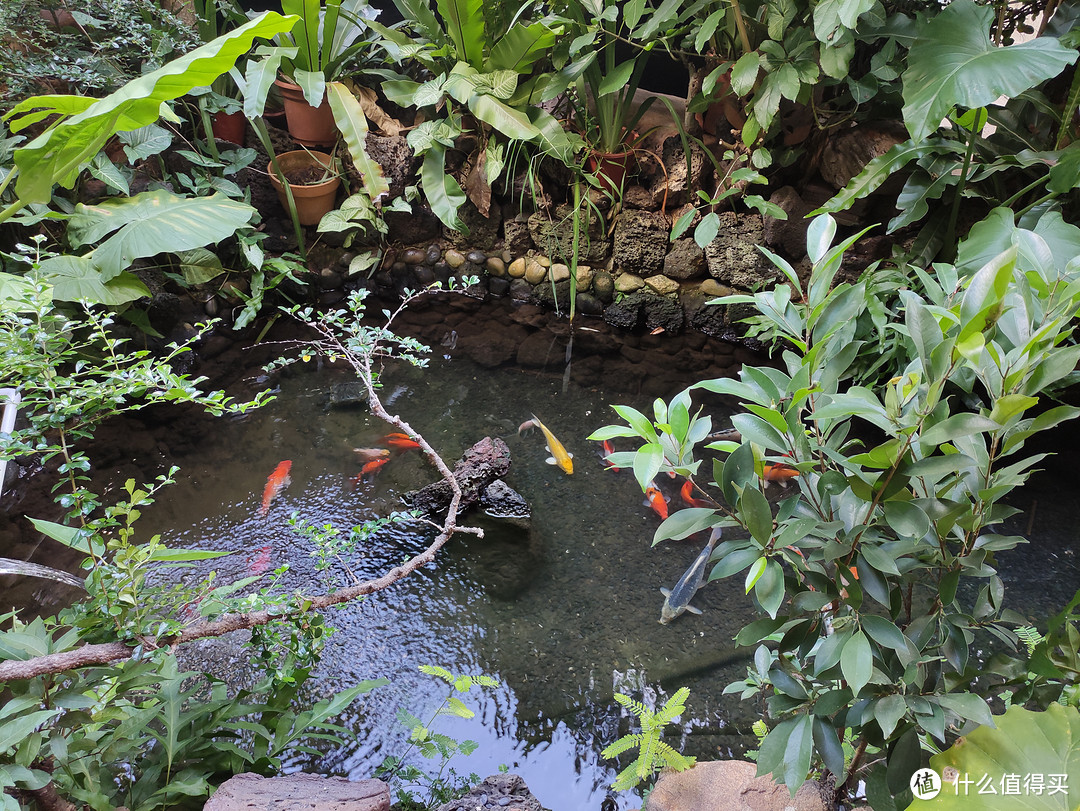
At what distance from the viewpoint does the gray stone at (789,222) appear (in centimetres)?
341

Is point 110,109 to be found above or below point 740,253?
above

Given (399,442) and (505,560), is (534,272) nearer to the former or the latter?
(399,442)

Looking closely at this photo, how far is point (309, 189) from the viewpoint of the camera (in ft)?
12.2

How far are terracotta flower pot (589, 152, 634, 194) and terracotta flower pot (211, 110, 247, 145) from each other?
6.87 feet

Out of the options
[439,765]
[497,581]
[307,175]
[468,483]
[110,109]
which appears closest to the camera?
[110,109]

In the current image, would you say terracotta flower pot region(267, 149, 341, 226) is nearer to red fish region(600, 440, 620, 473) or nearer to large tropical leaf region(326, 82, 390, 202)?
large tropical leaf region(326, 82, 390, 202)

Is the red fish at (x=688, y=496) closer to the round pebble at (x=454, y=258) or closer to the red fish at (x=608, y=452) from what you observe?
the red fish at (x=608, y=452)

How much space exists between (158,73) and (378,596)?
1.62m

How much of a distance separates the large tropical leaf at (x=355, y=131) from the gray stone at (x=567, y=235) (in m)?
0.92

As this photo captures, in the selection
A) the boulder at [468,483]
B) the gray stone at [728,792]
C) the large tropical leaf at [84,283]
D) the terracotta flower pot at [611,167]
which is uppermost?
the terracotta flower pot at [611,167]

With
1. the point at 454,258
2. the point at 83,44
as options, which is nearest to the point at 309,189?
the point at 454,258

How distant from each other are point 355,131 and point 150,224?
1.24m

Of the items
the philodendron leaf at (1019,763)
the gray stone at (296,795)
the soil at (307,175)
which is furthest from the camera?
the soil at (307,175)

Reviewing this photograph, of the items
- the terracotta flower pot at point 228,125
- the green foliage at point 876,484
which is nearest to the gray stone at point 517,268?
the terracotta flower pot at point 228,125
